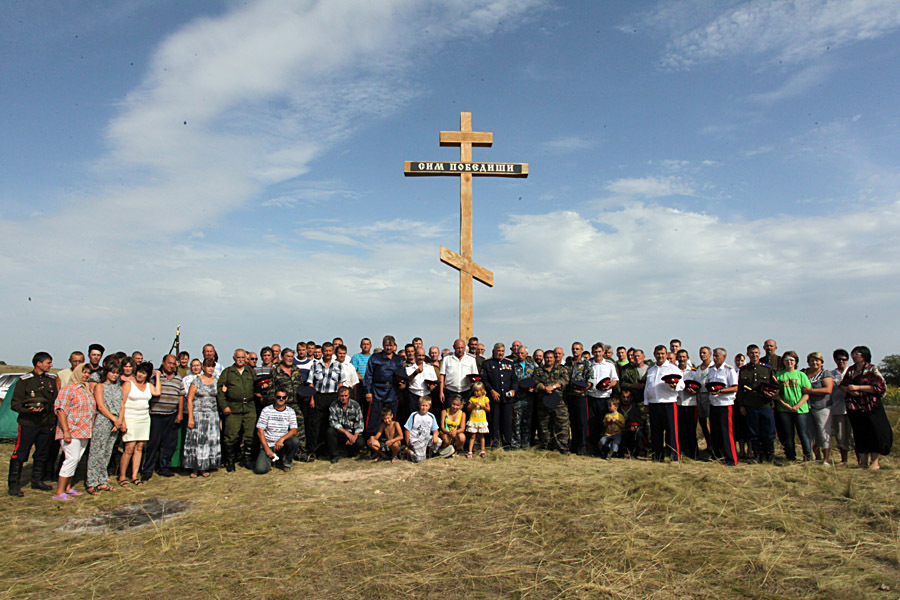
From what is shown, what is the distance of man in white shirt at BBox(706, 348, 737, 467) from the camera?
8.17 meters

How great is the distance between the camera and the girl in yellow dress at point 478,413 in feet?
29.0

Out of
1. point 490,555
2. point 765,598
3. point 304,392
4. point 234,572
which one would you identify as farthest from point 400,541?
point 304,392

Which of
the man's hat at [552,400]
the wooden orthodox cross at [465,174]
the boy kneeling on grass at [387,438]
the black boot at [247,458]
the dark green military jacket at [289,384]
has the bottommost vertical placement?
the black boot at [247,458]

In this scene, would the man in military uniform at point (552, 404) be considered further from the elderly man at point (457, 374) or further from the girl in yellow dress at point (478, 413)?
the elderly man at point (457, 374)

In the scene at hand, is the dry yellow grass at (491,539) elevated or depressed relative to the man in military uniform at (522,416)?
depressed

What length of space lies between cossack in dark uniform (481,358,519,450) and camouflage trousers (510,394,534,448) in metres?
0.13

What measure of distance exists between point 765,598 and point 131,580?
4.40 m

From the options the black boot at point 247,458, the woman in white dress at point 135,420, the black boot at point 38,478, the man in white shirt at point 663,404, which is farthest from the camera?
the black boot at point 247,458

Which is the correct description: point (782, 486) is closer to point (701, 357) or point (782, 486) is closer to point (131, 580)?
point (701, 357)

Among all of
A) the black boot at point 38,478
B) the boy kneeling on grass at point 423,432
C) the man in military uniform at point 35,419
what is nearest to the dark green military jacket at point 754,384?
the boy kneeling on grass at point 423,432

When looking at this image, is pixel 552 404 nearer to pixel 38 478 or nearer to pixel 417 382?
pixel 417 382

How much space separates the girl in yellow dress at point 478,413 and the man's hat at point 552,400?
890mm

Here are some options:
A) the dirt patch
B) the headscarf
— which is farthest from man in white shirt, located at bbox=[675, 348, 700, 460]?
the headscarf

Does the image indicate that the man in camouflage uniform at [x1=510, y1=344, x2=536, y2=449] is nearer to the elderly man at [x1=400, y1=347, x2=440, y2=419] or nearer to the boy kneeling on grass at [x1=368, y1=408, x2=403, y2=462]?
the elderly man at [x1=400, y1=347, x2=440, y2=419]
